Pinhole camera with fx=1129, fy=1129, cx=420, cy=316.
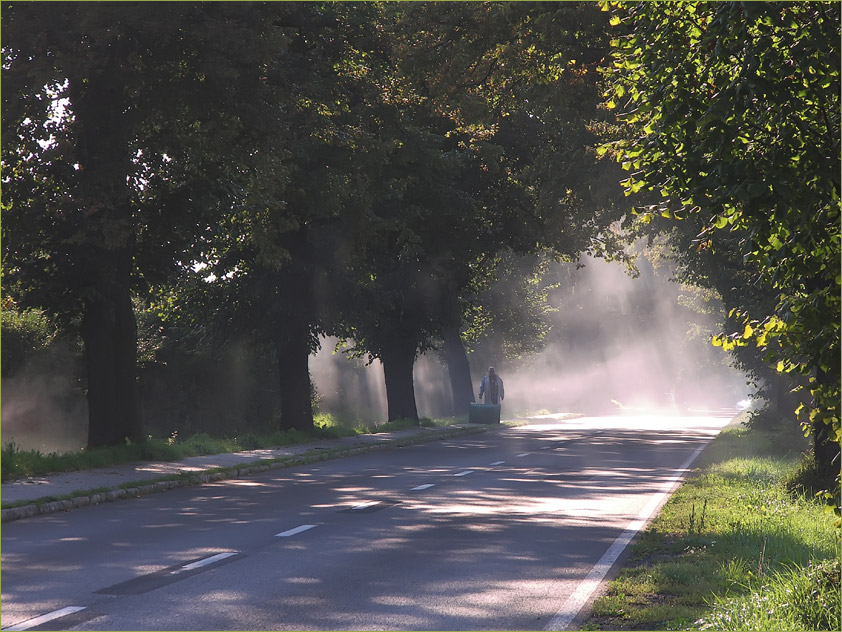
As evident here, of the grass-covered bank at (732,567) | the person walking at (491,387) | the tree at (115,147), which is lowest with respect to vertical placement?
→ the grass-covered bank at (732,567)

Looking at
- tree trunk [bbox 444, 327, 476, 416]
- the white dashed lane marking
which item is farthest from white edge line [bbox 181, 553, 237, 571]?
tree trunk [bbox 444, 327, 476, 416]

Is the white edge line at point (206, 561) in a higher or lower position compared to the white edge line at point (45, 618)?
lower

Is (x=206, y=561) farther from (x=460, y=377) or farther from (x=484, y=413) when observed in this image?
(x=460, y=377)

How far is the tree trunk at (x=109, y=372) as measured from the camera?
72.1ft

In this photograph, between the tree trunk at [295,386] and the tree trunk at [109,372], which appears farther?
the tree trunk at [295,386]

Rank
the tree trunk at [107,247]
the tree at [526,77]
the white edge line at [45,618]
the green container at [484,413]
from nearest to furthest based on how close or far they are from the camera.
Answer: the white edge line at [45,618]
the tree trunk at [107,247]
the tree at [526,77]
the green container at [484,413]

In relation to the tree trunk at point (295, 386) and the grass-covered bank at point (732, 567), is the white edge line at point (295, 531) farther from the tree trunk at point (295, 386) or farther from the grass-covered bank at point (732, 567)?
the tree trunk at point (295, 386)

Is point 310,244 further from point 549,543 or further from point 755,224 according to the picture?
point 755,224

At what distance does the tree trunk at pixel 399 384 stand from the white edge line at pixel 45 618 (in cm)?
3278

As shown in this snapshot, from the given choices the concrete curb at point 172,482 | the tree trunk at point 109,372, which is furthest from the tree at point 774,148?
the tree trunk at point 109,372

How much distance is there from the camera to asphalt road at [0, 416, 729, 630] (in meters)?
8.01

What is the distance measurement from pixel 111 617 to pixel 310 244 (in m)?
23.3

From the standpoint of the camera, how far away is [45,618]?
305 inches

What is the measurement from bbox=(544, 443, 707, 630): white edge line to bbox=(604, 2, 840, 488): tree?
2217mm
